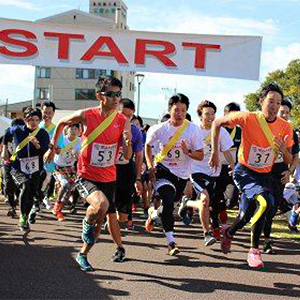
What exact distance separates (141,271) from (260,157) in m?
1.85

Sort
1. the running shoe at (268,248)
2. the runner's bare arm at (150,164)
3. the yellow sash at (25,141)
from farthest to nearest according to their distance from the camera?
the yellow sash at (25,141) < the running shoe at (268,248) < the runner's bare arm at (150,164)

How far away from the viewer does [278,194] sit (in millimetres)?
7059

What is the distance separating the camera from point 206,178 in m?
7.77

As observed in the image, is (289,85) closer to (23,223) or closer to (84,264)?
(23,223)

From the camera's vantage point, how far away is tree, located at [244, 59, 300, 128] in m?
37.2

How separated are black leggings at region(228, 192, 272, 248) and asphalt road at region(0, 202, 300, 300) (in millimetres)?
389

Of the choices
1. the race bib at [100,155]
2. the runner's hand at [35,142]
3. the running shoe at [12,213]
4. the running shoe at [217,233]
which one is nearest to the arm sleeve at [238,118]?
the race bib at [100,155]

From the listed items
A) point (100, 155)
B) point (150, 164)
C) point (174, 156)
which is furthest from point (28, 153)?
point (100, 155)

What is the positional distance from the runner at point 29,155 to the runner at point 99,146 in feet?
8.99

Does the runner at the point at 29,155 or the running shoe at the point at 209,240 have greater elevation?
the runner at the point at 29,155

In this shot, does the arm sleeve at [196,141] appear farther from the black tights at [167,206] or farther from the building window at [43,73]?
the building window at [43,73]

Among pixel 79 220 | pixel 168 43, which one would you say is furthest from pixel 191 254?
Result: pixel 168 43

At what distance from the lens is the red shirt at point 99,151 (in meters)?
6.02

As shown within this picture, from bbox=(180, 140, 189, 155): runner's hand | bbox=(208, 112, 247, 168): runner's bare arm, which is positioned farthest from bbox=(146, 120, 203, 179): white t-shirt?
bbox=(208, 112, 247, 168): runner's bare arm
